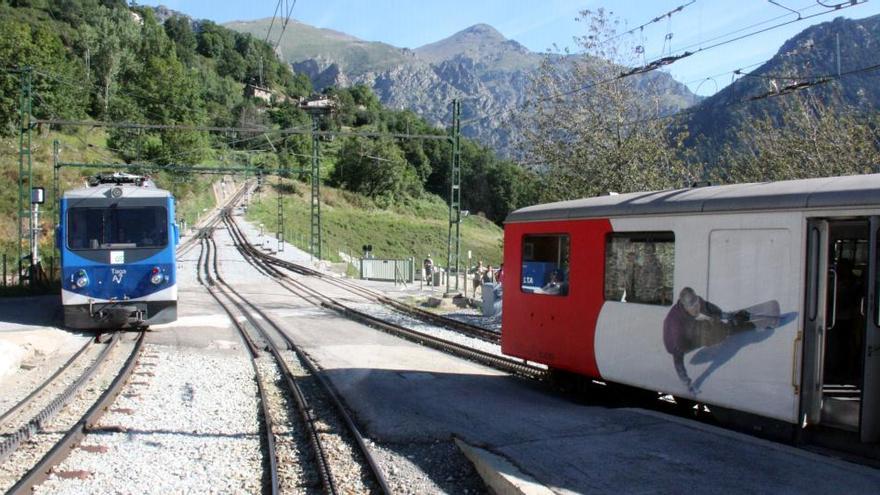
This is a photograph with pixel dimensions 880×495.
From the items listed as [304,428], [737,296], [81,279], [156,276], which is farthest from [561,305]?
[81,279]

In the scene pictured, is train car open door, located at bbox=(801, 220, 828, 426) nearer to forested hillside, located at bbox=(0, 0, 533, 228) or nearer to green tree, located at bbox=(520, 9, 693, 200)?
green tree, located at bbox=(520, 9, 693, 200)

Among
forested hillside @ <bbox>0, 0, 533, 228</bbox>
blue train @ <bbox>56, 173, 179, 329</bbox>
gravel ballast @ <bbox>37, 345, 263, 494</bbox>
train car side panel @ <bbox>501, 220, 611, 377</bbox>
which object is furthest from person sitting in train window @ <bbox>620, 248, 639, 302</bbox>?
forested hillside @ <bbox>0, 0, 533, 228</bbox>

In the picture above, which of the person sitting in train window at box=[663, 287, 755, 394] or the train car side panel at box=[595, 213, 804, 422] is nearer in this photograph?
the train car side panel at box=[595, 213, 804, 422]

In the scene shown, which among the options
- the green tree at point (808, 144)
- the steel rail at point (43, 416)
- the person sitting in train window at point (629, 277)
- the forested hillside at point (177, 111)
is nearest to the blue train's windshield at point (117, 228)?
the steel rail at point (43, 416)

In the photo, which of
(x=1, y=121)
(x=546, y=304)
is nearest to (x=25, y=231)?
(x=1, y=121)

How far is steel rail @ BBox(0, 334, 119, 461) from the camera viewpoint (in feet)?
23.1

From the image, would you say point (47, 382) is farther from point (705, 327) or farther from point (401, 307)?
point (401, 307)

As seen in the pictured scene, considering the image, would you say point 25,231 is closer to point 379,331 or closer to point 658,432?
point 379,331

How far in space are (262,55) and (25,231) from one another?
475 ft

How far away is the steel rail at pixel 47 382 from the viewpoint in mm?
8618

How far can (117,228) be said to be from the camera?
1559cm

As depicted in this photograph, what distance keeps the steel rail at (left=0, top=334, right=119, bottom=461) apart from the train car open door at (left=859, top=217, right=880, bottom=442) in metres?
7.63

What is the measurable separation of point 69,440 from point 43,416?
1269 mm

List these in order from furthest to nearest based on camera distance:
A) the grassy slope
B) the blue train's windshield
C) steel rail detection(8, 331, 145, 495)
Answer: the grassy slope
the blue train's windshield
steel rail detection(8, 331, 145, 495)
